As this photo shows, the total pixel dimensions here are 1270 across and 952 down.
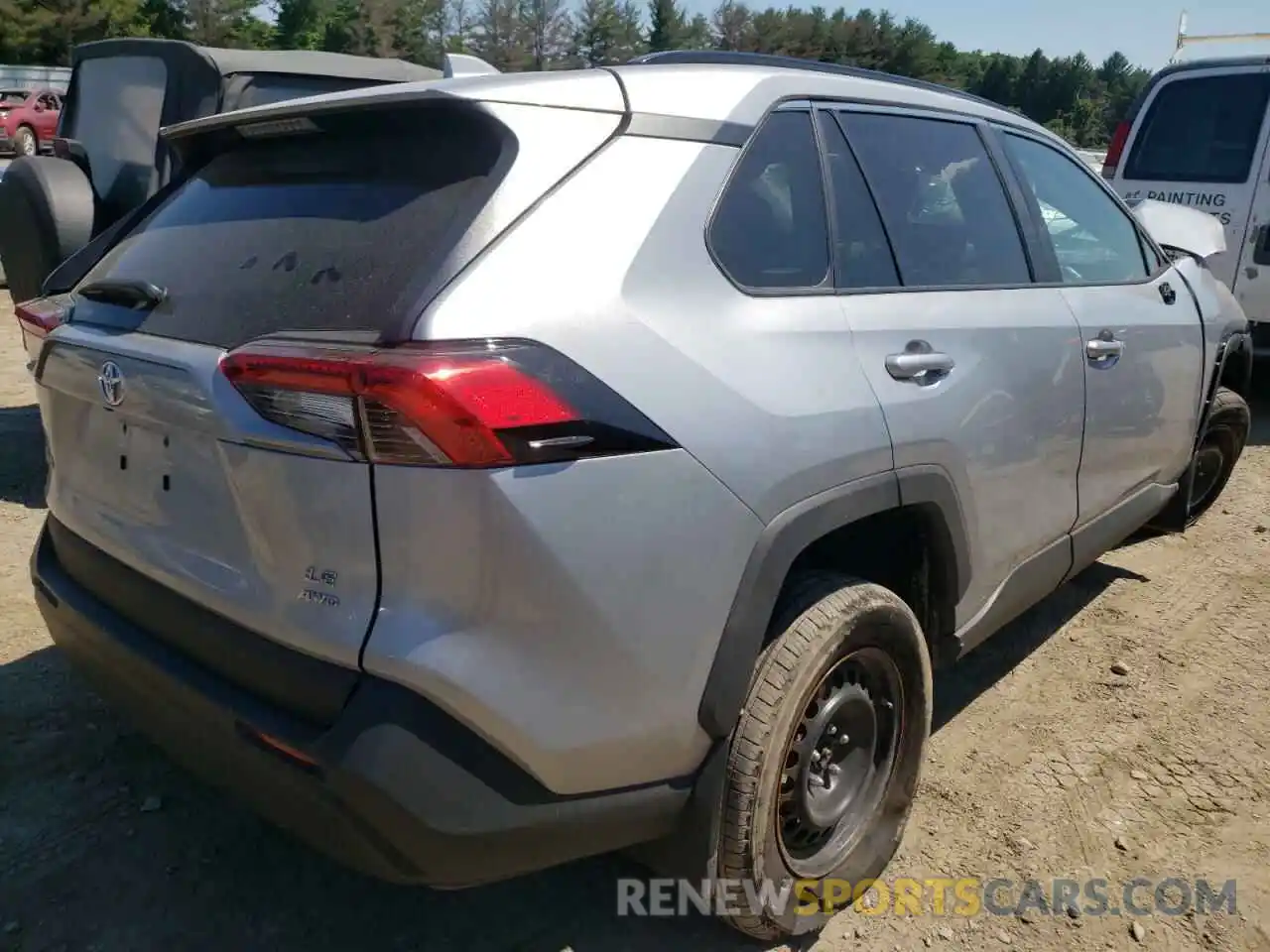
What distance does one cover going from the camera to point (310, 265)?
6.39 ft

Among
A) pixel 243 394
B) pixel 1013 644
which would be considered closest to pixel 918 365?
pixel 243 394

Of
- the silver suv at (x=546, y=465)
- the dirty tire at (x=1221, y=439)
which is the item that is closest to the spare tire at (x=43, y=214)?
the silver suv at (x=546, y=465)

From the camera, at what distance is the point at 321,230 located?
6.59 feet

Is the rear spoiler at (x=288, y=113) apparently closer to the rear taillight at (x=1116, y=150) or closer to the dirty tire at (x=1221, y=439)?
the dirty tire at (x=1221, y=439)

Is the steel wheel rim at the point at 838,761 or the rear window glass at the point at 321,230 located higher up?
the rear window glass at the point at 321,230

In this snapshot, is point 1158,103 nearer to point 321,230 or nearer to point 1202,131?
point 1202,131

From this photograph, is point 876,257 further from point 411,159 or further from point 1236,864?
point 1236,864

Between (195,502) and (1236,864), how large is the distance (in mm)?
2691

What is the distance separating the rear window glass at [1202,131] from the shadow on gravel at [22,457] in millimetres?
7344

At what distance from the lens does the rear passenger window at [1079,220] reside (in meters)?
3.30

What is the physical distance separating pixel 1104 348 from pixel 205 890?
9.81 feet

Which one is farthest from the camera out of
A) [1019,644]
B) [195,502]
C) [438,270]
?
[1019,644]

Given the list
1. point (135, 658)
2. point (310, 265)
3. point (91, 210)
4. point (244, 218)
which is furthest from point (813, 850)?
point (91, 210)

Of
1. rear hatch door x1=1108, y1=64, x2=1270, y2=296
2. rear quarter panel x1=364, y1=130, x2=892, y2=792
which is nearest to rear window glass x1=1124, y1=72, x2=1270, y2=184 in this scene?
rear hatch door x1=1108, y1=64, x2=1270, y2=296
